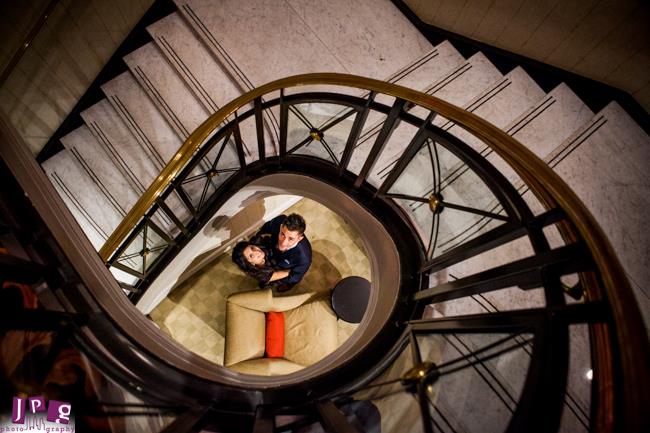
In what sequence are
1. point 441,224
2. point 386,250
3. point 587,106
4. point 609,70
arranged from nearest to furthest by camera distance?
point 441,224
point 609,70
point 587,106
point 386,250

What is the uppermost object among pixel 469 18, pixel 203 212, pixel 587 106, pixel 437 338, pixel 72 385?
pixel 469 18

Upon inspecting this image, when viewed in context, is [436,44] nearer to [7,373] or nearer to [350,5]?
[350,5]

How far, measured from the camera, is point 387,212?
10.0 ft

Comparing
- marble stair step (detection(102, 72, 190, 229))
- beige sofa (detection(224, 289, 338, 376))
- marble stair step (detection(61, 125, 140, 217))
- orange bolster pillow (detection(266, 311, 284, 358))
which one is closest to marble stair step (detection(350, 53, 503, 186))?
marble stair step (detection(102, 72, 190, 229))

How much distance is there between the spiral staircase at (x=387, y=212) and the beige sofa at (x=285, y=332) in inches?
42.1

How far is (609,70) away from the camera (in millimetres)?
2986

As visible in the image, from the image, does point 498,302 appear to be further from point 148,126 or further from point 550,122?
point 148,126

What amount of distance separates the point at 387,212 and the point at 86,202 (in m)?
3.61

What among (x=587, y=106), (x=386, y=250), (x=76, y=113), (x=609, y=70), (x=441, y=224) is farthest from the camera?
(x=76, y=113)

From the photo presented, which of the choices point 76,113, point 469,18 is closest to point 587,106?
point 469,18

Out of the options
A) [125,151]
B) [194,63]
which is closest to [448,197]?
[194,63]

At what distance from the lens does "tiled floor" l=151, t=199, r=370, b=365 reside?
4941 millimetres

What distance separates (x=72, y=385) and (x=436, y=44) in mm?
4471

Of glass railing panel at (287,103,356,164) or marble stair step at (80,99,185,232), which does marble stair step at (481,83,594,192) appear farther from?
marble stair step at (80,99,185,232)
